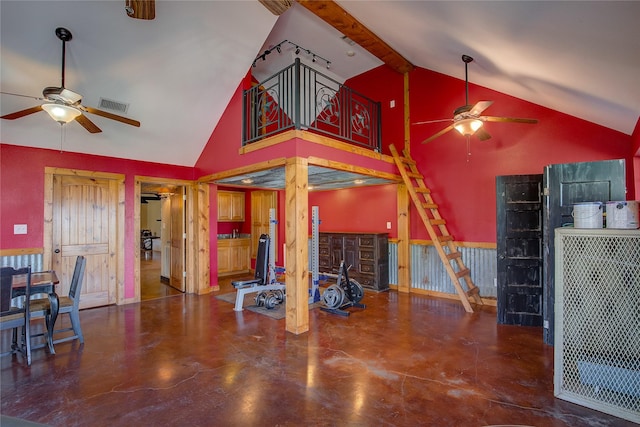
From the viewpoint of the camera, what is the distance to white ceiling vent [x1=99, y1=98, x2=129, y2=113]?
452 centimetres

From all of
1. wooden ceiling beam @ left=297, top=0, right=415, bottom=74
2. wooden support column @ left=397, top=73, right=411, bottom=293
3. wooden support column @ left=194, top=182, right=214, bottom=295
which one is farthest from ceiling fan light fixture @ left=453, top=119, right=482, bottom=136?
wooden support column @ left=194, top=182, right=214, bottom=295

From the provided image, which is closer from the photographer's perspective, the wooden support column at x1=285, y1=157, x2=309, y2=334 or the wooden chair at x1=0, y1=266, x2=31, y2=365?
the wooden chair at x1=0, y1=266, x2=31, y2=365

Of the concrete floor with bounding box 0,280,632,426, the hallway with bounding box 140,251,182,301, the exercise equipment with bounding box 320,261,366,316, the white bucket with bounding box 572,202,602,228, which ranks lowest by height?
the hallway with bounding box 140,251,182,301

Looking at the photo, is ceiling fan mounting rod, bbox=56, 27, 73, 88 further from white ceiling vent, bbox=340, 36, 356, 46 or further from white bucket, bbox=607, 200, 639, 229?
white bucket, bbox=607, 200, 639, 229

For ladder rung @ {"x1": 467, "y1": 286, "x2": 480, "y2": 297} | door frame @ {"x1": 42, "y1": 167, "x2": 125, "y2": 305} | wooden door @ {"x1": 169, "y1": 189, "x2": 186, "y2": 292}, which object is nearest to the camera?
door frame @ {"x1": 42, "y1": 167, "x2": 125, "y2": 305}

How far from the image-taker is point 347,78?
24.7 ft

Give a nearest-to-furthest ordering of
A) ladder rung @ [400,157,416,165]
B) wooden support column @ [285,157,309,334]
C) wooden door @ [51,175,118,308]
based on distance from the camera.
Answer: wooden support column @ [285,157,309,334], wooden door @ [51,175,118,308], ladder rung @ [400,157,416,165]

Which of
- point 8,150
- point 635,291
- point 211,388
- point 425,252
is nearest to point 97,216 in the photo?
point 8,150

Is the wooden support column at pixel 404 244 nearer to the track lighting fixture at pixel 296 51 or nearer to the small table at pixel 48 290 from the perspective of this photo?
the track lighting fixture at pixel 296 51

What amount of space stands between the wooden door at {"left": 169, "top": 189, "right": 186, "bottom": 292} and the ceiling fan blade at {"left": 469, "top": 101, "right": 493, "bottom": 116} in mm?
5570

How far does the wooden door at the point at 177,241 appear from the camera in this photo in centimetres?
645

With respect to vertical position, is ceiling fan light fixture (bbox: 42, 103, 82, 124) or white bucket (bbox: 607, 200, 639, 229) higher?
ceiling fan light fixture (bbox: 42, 103, 82, 124)

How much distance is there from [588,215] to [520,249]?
1891mm

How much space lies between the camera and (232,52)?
4828 millimetres
